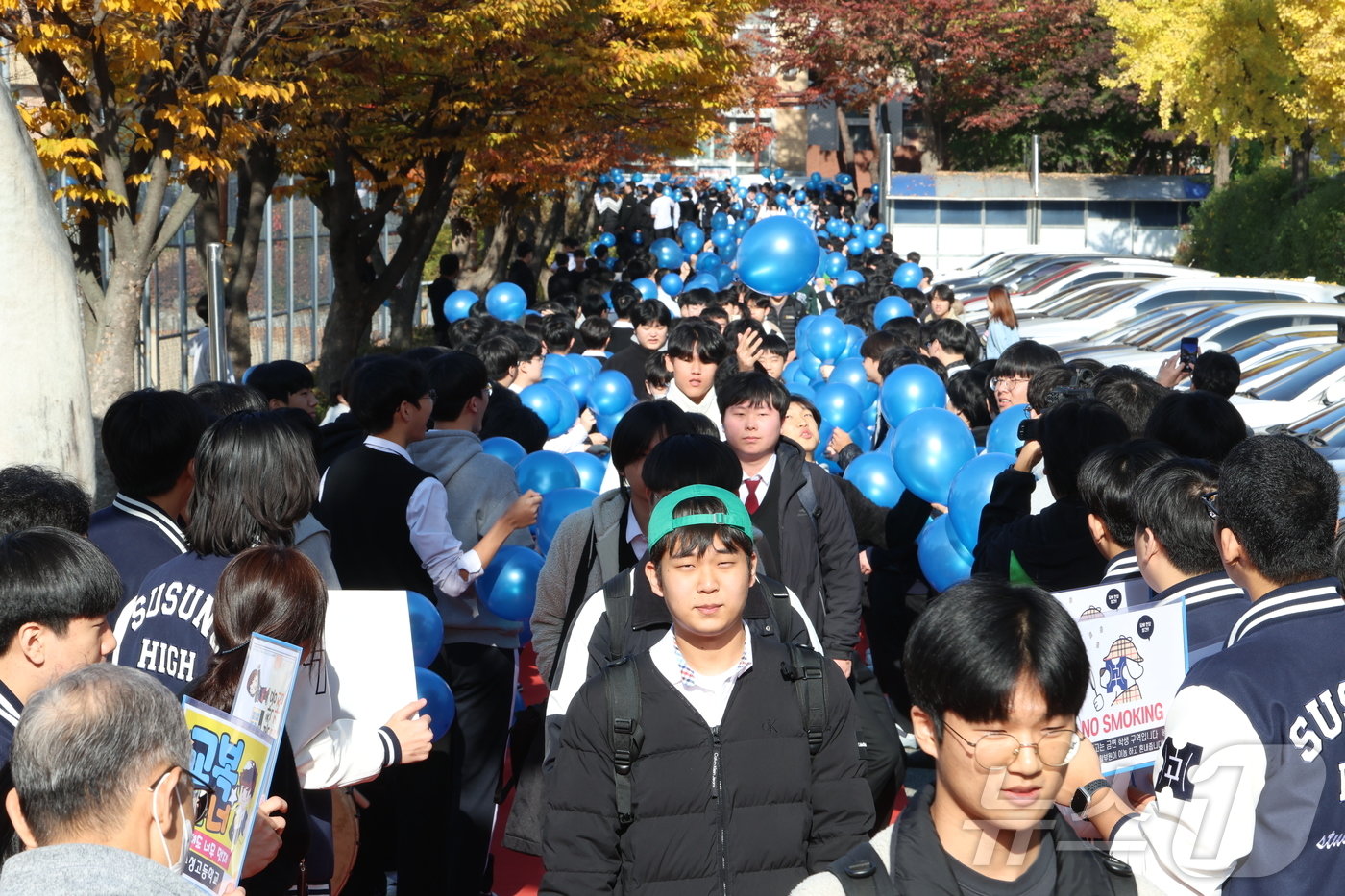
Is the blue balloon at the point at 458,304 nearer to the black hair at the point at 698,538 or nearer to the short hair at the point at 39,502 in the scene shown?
the short hair at the point at 39,502

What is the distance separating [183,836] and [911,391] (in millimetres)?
6004

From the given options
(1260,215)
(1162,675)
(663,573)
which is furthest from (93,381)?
(1260,215)

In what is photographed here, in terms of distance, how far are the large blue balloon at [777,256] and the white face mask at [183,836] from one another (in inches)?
359

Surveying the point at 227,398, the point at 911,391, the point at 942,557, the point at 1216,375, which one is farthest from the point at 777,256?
the point at 227,398

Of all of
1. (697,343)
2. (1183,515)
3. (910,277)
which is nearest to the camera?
(1183,515)

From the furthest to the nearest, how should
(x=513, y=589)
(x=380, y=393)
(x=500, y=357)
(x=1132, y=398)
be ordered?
(x=500, y=357) → (x=513, y=589) → (x=1132, y=398) → (x=380, y=393)

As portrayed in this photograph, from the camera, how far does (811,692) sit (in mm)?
2891

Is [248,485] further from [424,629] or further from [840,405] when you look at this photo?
[840,405]

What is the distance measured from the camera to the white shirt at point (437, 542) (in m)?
4.50

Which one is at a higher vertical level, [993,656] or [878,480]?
[993,656]

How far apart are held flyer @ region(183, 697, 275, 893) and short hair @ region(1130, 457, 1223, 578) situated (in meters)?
1.98

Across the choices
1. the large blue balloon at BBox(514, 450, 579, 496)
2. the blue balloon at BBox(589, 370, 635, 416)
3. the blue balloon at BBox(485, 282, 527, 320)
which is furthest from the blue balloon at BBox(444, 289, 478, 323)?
the large blue balloon at BBox(514, 450, 579, 496)

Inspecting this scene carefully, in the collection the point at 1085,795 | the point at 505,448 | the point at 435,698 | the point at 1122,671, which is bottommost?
the point at 435,698

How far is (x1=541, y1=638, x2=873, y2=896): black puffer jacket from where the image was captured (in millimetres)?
2793
